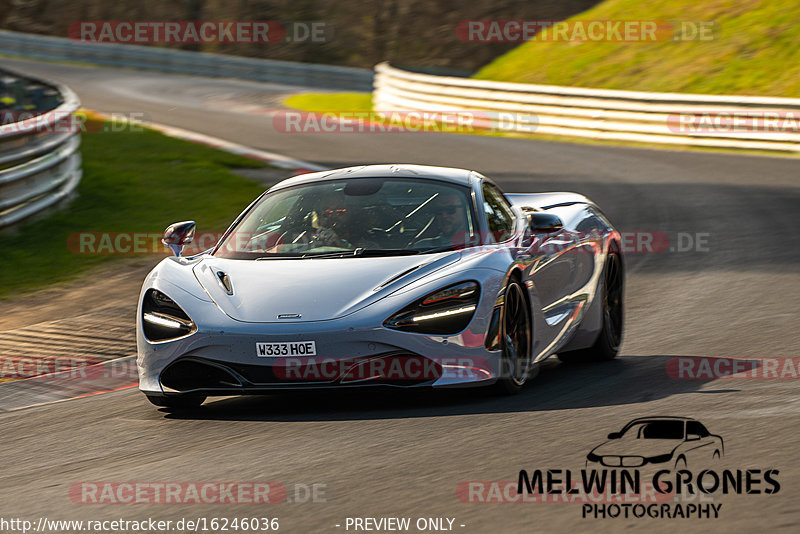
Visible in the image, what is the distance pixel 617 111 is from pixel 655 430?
20369 millimetres

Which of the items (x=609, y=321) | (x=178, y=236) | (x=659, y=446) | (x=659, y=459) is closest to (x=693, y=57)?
(x=609, y=321)

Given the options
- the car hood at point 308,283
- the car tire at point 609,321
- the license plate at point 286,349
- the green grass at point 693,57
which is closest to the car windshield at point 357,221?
the car hood at point 308,283

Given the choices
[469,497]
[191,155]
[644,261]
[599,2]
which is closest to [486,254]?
[469,497]

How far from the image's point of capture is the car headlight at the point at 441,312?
20.4 ft

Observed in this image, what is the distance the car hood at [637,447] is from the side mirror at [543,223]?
6.88 feet

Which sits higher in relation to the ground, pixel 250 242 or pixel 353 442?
pixel 250 242

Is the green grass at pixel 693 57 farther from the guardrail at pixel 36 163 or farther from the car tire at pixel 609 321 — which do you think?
the car tire at pixel 609 321

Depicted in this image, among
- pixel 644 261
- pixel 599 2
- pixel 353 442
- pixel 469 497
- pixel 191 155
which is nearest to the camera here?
pixel 469 497

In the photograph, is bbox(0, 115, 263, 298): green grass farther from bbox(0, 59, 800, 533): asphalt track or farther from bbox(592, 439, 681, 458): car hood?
bbox(592, 439, 681, 458): car hood

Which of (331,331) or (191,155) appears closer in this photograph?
(331,331)

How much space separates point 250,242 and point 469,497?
3.02 metres

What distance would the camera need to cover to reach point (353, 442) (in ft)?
18.7

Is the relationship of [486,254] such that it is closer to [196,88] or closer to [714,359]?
[714,359]

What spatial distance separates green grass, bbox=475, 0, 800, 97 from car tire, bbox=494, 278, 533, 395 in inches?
786
